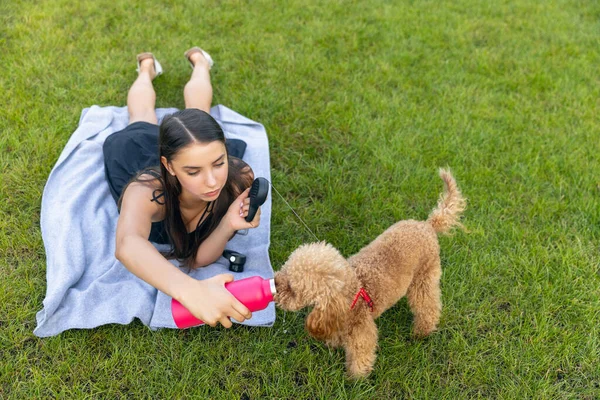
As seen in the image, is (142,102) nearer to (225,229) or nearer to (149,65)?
(149,65)

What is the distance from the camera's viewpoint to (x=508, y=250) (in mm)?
3301

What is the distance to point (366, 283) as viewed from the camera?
2.41 meters

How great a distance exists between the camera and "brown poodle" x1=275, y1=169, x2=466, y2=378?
2.14 metres

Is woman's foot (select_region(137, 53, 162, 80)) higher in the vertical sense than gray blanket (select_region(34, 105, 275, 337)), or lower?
higher

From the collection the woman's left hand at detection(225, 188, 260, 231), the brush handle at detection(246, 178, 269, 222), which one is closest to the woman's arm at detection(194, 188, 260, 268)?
the woman's left hand at detection(225, 188, 260, 231)

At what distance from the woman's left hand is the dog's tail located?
42.6 inches

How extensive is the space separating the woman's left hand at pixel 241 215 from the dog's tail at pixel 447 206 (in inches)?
42.6

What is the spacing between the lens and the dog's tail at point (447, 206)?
2.59m

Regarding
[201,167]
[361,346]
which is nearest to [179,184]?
[201,167]

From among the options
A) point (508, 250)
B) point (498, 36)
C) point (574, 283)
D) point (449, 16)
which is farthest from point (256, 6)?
point (574, 283)

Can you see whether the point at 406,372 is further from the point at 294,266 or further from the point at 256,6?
the point at 256,6

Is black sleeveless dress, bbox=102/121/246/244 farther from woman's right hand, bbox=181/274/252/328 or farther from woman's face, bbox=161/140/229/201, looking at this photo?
woman's right hand, bbox=181/274/252/328

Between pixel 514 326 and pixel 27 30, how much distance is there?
5684 mm

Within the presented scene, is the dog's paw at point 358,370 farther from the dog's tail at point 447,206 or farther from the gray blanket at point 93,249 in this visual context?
the dog's tail at point 447,206
